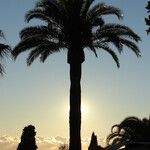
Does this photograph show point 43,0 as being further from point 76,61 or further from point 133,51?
point 133,51

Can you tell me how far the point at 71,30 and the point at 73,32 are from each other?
179 millimetres

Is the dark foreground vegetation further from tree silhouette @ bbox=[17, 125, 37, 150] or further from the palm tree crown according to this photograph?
the palm tree crown

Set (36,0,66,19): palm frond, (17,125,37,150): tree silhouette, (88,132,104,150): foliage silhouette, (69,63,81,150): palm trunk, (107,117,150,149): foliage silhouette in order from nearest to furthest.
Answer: (69,63,81,150): palm trunk, (36,0,66,19): palm frond, (17,125,37,150): tree silhouette, (107,117,150,149): foliage silhouette, (88,132,104,150): foliage silhouette

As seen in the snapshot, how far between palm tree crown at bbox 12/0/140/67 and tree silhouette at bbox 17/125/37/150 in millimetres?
6113

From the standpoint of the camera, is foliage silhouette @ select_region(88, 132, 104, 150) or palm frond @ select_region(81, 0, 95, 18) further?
foliage silhouette @ select_region(88, 132, 104, 150)

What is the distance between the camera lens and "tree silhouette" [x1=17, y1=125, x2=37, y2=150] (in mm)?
35062

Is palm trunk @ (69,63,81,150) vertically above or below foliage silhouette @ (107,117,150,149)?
below

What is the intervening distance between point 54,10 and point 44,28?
4.42ft

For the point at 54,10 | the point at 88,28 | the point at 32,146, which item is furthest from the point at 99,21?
the point at 32,146

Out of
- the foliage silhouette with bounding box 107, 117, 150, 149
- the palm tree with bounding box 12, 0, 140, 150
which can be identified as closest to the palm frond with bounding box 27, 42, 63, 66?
the palm tree with bounding box 12, 0, 140, 150

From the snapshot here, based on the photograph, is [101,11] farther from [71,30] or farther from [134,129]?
[134,129]

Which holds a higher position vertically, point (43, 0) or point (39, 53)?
point (43, 0)

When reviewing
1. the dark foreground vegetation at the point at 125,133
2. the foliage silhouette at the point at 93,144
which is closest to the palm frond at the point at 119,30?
the dark foreground vegetation at the point at 125,133

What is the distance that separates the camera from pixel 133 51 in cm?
3256
